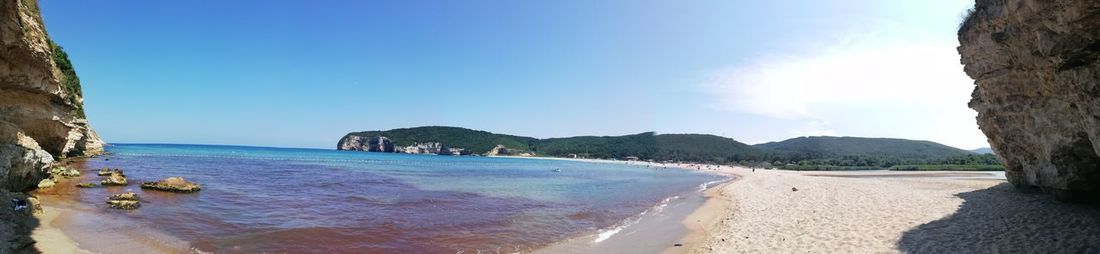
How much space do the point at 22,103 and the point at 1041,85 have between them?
109 feet

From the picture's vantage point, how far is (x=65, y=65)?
33156mm

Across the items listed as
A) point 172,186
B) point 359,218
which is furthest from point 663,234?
point 172,186

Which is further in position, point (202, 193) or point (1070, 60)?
point (202, 193)

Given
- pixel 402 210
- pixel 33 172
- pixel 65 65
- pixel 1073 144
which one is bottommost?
pixel 402 210

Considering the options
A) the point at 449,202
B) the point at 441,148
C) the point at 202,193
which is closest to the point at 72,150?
the point at 202,193

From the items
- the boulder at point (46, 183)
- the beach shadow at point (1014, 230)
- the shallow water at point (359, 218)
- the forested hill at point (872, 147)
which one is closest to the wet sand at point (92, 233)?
the shallow water at point (359, 218)

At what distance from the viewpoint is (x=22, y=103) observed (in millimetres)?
18359

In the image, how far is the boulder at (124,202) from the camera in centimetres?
1677

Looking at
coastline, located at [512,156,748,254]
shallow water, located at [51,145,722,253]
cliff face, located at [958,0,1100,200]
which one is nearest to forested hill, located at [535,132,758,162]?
coastline, located at [512,156,748,254]

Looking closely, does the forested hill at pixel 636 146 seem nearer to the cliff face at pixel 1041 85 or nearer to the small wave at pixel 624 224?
the small wave at pixel 624 224

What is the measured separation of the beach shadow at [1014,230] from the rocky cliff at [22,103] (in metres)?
18.9

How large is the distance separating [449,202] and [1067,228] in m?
21.8

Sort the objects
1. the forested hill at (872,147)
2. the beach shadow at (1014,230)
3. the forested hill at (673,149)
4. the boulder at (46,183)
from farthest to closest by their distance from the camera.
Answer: the forested hill at (673,149) → the forested hill at (872,147) → the boulder at (46,183) → the beach shadow at (1014,230)

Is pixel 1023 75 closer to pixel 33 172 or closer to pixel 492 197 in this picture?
pixel 492 197
